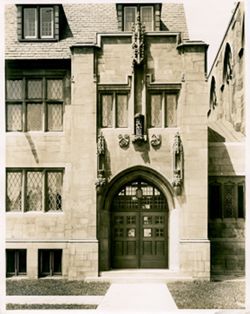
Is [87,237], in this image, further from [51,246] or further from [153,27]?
[153,27]

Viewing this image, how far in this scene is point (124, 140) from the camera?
57.8ft

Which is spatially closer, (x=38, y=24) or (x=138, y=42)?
(x=138, y=42)

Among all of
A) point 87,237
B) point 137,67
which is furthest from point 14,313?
point 137,67

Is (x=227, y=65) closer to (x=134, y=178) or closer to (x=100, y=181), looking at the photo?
(x=134, y=178)

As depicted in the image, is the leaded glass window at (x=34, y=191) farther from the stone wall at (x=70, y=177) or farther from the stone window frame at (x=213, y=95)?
the stone window frame at (x=213, y=95)

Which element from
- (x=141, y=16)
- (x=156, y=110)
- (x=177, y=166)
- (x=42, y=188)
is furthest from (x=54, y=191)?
(x=141, y=16)

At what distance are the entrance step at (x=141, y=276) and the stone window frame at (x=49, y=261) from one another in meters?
1.61

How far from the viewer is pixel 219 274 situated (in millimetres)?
18156

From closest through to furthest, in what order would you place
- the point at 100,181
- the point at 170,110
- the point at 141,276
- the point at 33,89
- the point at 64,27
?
1. the point at 141,276
2. the point at 100,181
3. the point at 170,110
4. the point at 33,89
5. the point at 64,27

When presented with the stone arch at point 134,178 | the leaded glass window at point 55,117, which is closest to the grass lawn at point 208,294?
the stone arch at point 134,178

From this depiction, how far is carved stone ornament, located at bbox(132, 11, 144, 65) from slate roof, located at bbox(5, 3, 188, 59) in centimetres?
190

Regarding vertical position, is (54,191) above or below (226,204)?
above

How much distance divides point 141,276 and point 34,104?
7357 mm

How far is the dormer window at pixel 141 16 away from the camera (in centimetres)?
1881
